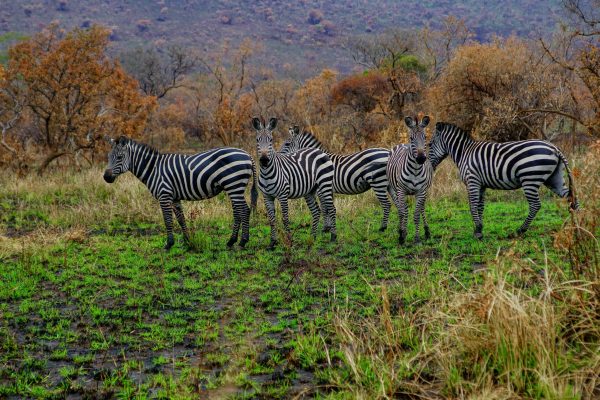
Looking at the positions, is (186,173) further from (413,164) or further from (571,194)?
(571,194)

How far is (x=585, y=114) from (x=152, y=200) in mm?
20053

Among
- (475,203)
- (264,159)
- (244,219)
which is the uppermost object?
(264,159)

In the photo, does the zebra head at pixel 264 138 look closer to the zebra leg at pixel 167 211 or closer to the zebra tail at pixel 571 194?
the zebra leg at pixel 167 211

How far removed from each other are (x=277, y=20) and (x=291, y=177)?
6457cm

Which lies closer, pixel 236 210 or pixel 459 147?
pixel 236 210

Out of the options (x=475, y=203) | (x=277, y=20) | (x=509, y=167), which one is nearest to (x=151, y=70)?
(x=475, y=203)

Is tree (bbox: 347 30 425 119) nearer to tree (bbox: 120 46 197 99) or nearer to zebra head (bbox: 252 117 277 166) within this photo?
tree (bbox: 120 46 197 99)

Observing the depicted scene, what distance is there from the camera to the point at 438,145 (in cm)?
1059

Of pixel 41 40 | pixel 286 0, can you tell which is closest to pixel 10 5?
pixel 286 0

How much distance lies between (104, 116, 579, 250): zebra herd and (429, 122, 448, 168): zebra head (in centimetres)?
13

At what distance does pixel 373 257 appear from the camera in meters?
8.67

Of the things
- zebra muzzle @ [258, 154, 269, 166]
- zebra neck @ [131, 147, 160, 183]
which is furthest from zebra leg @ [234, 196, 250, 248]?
zebra neck @ [131, 147, 160, 183]

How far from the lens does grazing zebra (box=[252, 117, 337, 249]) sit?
935 cm

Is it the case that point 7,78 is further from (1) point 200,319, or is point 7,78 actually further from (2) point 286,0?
(2) point 286,0
